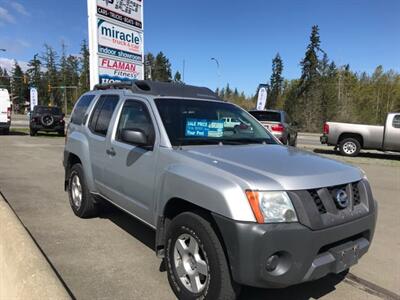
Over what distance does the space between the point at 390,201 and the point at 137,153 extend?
5787mm

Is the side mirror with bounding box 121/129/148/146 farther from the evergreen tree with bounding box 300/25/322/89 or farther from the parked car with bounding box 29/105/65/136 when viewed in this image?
the evergreen tree with bounding box 300/25/322/89

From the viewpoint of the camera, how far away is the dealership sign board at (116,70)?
1327 cm

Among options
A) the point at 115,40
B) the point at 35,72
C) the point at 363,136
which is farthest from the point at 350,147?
the point at 35,72

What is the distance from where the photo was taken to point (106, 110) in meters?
5.74

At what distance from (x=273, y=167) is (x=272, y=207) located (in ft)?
1.58

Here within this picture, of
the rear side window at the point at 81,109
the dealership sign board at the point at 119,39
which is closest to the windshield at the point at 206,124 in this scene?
the rear side window at the point at 81,109

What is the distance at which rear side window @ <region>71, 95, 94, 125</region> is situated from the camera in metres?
6.47

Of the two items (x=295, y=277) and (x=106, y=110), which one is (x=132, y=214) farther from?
(x=295, y=277)

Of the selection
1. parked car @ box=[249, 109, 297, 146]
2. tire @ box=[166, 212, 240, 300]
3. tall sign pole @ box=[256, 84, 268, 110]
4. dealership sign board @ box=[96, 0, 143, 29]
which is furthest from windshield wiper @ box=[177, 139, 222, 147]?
tall sign pole @ box=[256, 84, 268, 110]

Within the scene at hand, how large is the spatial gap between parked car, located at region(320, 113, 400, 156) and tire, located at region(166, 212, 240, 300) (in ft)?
48.1

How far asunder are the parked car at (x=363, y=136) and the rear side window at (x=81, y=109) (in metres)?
13.0

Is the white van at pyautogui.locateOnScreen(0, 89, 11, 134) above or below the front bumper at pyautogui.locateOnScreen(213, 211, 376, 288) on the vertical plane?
above

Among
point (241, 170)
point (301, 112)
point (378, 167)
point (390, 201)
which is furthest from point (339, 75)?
point (241, 170)

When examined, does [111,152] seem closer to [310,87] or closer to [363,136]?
[363,136]
